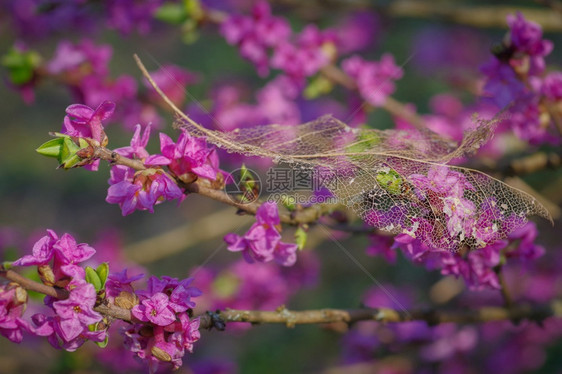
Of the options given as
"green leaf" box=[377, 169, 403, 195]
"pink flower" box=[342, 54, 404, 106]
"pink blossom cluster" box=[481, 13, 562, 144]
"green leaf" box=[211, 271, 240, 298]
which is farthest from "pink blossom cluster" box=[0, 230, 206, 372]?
"pink flower" box=[342, 54, 404, 106]

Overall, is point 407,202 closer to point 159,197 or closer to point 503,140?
point 159,197

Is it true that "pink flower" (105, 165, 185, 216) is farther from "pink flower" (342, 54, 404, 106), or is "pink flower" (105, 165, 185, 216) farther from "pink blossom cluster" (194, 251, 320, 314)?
"pink blossom cluster" (194, 251, 320, 314)

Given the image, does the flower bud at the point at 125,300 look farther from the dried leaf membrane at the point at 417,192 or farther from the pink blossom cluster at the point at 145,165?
the dried leaf membrane at the point at 417,192

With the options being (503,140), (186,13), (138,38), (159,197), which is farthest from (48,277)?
(138,38)

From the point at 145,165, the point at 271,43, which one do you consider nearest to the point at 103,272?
the point at 145,165

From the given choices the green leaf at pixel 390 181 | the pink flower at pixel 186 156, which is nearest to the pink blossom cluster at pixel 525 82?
the green leaf at pixel 390 181
